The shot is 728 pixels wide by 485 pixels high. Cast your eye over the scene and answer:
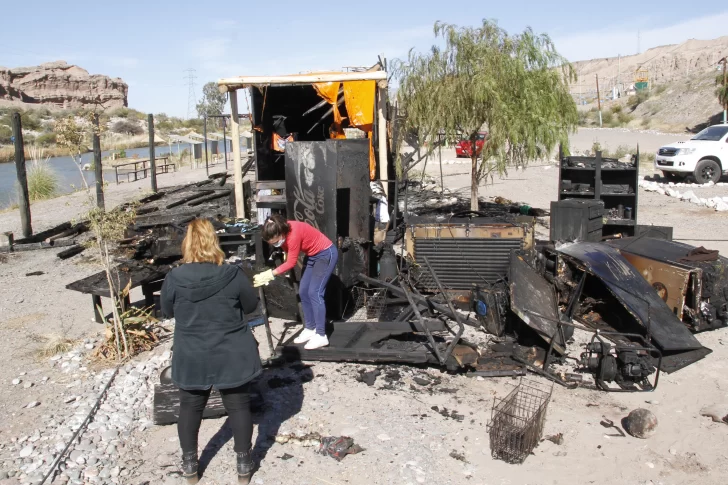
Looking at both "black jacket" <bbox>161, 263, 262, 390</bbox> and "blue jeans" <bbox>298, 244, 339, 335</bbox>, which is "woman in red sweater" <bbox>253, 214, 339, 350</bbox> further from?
"black jacket" <bbox>161, 263, 262, 390</bbox>

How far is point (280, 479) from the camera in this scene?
397 cm

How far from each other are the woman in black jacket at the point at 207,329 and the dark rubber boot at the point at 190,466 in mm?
105

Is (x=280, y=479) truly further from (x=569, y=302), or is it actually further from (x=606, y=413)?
(x=569, y=302)

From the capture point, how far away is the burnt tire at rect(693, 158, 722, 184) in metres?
18.2

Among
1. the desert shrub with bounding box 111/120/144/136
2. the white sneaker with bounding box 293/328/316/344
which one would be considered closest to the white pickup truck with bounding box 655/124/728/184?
the white sneaker with bounding box 293/328/316/344

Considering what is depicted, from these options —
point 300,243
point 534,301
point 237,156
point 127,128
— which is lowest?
point 534,301

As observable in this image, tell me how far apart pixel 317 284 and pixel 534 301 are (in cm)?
215

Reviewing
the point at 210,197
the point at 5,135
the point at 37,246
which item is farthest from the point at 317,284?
the point at 5,135

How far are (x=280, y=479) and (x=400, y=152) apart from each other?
30.5 feet

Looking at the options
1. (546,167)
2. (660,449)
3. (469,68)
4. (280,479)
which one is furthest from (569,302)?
(546,167)

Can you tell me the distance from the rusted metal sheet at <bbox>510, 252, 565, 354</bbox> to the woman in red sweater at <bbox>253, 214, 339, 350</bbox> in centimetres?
181

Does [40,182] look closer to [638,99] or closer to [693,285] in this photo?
[693,285]

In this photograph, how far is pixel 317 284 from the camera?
5.87 meters

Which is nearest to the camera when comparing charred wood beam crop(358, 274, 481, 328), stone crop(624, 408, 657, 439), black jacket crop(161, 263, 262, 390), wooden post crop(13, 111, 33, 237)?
black jacket crop(161, 263, 262, 390)
